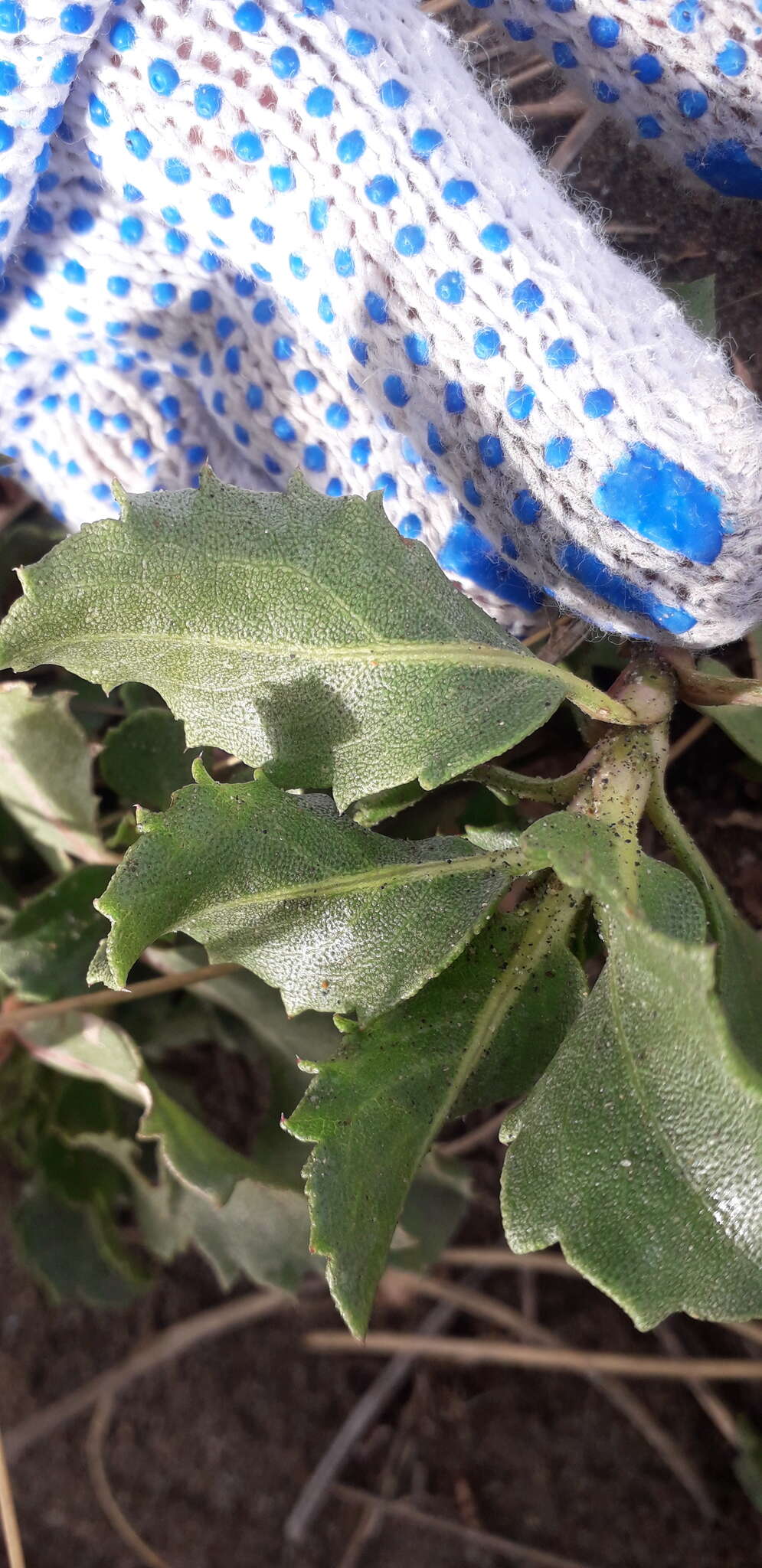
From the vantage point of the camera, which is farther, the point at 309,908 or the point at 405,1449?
the point at 405,1449

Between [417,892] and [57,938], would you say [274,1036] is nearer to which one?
[57,938]

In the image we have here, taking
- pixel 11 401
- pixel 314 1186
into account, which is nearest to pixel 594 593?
pixel 314 1186

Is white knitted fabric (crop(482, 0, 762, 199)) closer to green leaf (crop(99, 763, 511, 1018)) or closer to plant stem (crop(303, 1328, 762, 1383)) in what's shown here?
green leaf (crop(99, 763, 511, 1018))

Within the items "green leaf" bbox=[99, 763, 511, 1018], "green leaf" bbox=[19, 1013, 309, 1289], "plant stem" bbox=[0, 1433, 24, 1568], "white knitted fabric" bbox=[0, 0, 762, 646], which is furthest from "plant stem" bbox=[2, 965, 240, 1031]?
"plant stem" bbox=[0, 1433, 24, 1568]

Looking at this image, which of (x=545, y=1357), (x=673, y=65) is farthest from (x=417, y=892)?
(x=545, y=1357)

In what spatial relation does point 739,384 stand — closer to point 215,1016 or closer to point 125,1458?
point 215,1016
